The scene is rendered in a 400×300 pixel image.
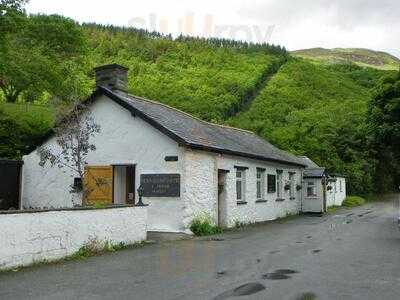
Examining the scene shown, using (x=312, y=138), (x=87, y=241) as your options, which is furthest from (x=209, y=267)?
(x=312, y=138)

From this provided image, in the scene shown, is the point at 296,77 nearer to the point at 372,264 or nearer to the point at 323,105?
the point at 323,105

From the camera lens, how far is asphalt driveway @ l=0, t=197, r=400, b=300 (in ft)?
27.4

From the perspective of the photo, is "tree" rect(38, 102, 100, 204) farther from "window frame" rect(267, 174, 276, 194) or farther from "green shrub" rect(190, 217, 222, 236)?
"window frame" rect(267, 174, 276, 194)

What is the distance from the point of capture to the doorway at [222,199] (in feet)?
67.1

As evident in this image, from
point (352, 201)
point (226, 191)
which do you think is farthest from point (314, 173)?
point (352, 201)

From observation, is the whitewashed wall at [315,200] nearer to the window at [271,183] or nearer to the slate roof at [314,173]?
the slate roof at [314,173]

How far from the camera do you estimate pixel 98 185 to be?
1902cm

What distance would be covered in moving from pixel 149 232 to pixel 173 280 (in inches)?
319

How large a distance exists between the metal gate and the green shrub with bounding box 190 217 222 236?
742cm

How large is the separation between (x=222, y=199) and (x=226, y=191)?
36cm

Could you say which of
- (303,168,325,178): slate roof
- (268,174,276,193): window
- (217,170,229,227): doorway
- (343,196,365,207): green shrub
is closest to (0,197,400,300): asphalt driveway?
(217,170,229,227): doorway

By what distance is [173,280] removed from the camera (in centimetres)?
945

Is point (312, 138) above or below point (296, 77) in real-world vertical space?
below

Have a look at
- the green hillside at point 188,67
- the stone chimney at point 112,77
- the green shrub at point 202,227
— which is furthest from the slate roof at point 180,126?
the green hillside at point 188,67
